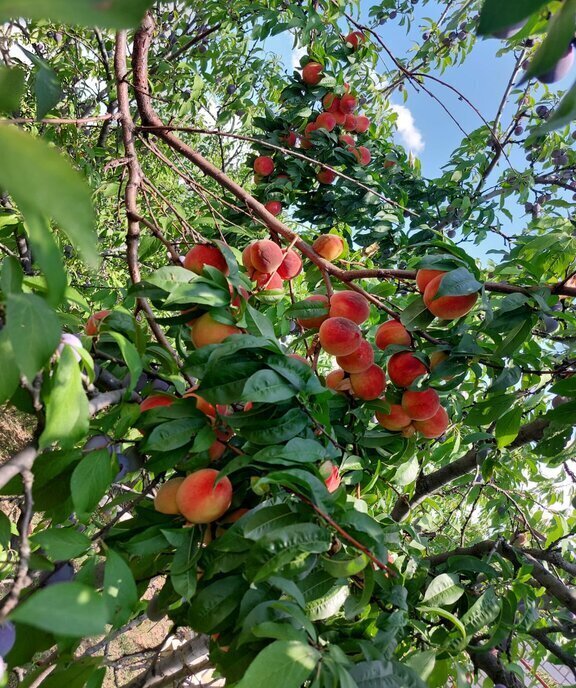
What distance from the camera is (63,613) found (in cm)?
29

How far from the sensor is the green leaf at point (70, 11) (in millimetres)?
210

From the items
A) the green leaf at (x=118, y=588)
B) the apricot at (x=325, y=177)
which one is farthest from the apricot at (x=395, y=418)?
the apricot at (x=325, y=177)

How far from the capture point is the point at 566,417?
957 mm

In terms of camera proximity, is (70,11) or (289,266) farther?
(289,266)

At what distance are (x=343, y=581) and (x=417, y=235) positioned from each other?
78.5 inches

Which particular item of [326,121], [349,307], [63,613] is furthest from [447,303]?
[326,121]

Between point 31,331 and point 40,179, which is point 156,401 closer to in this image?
point 31,331

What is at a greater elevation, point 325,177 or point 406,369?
point 325,177

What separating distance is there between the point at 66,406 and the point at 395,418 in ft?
2.31

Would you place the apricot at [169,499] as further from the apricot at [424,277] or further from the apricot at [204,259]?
the apricot at [424,277]

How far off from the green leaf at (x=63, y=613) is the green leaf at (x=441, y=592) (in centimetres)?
73

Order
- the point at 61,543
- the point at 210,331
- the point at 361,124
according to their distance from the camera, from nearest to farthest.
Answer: the point at 61,543
the point at 210,331
the point at 361,124

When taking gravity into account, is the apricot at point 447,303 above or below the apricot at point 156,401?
above

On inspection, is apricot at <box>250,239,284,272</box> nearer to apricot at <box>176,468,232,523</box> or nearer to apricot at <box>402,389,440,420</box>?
apricot at <box>402,389,440,420</box>
